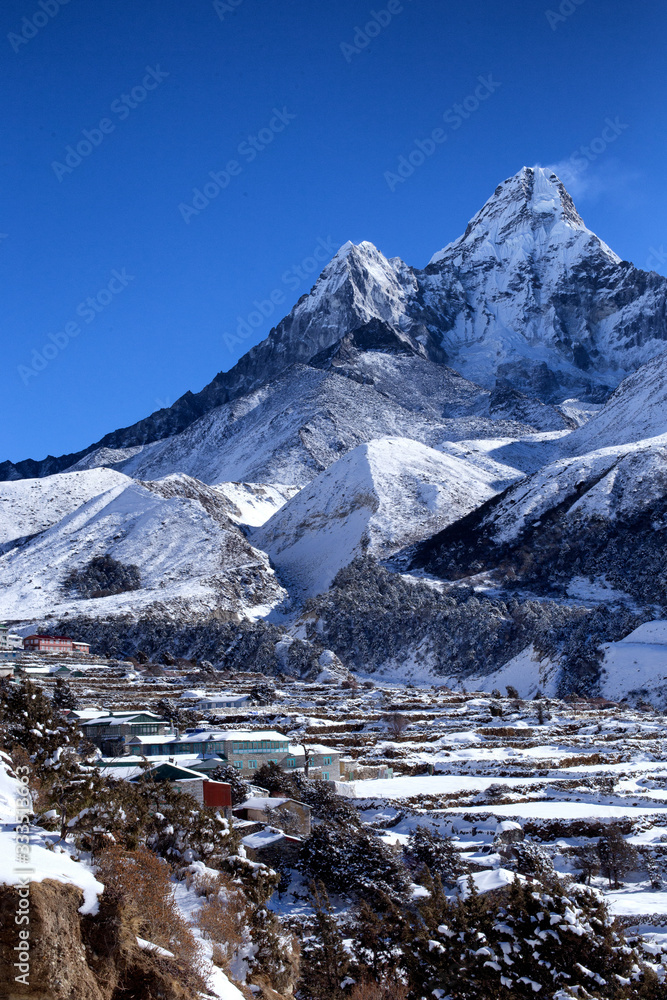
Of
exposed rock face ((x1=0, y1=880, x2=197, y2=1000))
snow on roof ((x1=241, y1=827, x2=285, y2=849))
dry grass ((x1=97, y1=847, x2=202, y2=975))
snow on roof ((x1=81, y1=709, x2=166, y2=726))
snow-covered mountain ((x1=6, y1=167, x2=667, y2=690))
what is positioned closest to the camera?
exposed rock face ((x1=0, y1=880, x2=197, y2=1000))

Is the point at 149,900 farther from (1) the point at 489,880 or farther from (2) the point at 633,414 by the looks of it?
(2) the point at 633,414

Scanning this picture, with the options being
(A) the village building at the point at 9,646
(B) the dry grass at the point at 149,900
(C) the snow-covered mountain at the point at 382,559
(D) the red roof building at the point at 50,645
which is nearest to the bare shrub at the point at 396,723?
(C) the snow-covered mountain at the point at 382,559

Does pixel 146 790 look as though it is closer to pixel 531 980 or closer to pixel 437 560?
pixel 531 980

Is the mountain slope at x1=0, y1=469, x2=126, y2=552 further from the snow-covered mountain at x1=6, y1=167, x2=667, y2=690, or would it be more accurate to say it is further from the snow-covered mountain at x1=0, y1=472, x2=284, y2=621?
the snow-covered mountain at x1=0, y1=472, x2=284, y2=621

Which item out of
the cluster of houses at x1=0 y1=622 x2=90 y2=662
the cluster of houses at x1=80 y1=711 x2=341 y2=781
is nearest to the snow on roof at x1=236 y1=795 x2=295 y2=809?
the cluster of houses at x1=80 y1=711 x2=341 y2=781

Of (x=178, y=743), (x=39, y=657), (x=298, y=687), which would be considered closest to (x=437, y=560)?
(x=298, y=687)
